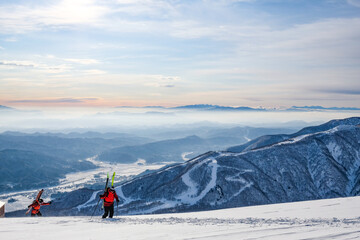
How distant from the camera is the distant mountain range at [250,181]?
12329 cm

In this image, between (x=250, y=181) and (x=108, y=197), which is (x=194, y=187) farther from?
(x=108, y=197)

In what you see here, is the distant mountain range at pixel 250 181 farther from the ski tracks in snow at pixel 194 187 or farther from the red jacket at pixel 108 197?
the red jacket at pixel 108 197

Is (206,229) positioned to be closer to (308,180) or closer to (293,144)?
(308,180)

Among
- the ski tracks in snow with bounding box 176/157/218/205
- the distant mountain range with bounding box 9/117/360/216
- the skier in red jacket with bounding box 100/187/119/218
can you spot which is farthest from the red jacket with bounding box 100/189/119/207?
the ski tracks in snow with bounding box 176/157/218/205

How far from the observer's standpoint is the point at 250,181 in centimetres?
13238

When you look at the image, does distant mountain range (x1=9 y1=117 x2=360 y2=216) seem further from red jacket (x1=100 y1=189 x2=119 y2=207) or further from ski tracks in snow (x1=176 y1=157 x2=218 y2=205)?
red jacket (x1=100 y1=189 x2=119 y2=207)

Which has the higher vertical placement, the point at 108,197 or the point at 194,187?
the point at 108,197

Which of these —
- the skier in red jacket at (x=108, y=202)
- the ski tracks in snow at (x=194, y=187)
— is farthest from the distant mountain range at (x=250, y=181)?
the skier in red jacket at (x=108, y=202)

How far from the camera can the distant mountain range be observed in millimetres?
123294

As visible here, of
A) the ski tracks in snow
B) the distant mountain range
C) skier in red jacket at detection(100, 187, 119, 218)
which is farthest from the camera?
the distant mountain range

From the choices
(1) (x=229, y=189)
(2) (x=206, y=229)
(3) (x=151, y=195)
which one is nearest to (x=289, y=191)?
(1) (x=229, y=189)

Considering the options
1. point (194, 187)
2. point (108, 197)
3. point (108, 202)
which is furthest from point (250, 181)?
point (108, 202)

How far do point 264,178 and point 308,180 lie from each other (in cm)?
Answer: 2123

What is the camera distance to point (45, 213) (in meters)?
140
